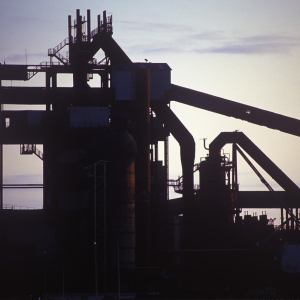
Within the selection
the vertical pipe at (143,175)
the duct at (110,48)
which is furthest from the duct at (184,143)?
the duct at (110,48)

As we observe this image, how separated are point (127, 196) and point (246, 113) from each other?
1392 centimetres

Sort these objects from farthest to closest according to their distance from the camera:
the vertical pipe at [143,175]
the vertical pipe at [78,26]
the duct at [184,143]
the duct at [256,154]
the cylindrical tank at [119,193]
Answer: the vertical pipe at [78,26] < the duct at [256,154] < the duct at [184,143] < the vertical pipe at [143,175] < the cylindrical tank at [119,193]

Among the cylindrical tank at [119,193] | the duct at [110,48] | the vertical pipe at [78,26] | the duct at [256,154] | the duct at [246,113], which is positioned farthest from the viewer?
the vertical pipe at [78,26]

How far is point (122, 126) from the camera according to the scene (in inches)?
2406

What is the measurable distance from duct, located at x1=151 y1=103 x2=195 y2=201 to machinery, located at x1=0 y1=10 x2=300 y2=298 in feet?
0.25

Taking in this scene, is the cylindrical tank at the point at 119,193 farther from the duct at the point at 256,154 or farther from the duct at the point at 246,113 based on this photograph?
the duct at the point at 256,154

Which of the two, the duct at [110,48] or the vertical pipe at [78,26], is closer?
the duct at [110,48]

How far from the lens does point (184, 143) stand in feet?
213

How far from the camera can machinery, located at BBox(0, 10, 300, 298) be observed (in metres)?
56.2

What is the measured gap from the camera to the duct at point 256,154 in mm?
66812

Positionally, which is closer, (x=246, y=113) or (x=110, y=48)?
(x=246, y=113)

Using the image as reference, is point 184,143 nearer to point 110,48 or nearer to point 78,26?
point 110,48

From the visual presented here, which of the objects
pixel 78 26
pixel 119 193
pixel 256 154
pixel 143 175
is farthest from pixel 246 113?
pixel 78 26

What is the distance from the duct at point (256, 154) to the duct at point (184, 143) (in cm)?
308
